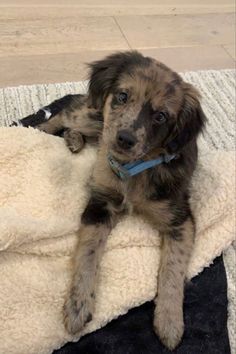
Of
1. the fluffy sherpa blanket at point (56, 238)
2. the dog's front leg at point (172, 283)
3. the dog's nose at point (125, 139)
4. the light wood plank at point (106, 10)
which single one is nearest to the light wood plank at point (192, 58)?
the light wood plank at point (106, 10)

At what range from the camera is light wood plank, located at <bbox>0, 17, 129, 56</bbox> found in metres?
2.55

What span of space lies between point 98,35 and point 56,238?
5.07 ft

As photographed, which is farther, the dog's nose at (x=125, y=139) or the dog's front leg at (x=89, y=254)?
the dog's front leg at (x=89, y=254)

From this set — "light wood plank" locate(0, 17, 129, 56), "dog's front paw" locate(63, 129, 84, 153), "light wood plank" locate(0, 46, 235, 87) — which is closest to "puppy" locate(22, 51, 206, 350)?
"dog's front paw" locate(63, 129, 84, 153)

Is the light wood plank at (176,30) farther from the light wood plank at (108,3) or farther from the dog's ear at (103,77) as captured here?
the dog's ear at (103,77)

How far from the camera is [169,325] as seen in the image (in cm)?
143

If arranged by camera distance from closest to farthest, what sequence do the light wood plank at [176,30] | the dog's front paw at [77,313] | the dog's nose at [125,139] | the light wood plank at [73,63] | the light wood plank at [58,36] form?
the dog's nose at [125,139] < the dog's front paw at [77,313] < the light wood plank at [73,63] < the light wood plank at [58,36] < the light wood plank at [176,30]

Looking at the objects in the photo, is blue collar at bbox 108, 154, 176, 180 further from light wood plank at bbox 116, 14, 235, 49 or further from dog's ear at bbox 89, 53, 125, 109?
light wood plank at bbox 116, 14, 235, 49

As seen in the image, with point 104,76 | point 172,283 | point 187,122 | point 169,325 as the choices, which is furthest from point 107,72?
point 169,325

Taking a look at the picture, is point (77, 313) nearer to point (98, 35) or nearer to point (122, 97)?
point (122, 97)

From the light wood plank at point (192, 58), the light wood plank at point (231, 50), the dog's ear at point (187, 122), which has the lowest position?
the light wood plank at point (231, 50)

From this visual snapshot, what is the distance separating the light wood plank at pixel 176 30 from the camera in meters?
2.78

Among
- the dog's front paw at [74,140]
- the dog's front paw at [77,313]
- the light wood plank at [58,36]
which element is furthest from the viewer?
the light wood plank at [58,36]

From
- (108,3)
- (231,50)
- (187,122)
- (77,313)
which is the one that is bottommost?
(231,50)
